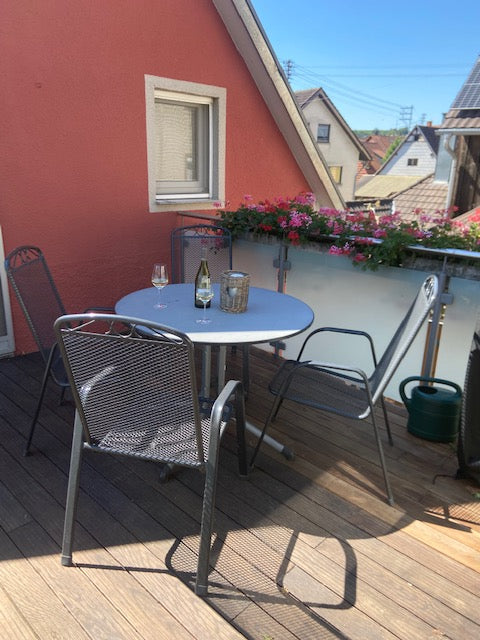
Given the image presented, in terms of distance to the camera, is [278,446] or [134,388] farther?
[278,446]

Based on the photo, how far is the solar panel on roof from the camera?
33.2ft

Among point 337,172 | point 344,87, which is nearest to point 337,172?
point 337,172

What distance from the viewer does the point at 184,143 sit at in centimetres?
479

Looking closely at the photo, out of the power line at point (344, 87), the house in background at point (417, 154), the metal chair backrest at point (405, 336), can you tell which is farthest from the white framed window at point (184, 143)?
the power line at point (344, 87)

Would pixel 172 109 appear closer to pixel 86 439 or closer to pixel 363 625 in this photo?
pixel 86 439

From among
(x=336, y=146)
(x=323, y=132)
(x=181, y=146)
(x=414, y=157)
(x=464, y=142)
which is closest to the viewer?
(x=181, y=146)

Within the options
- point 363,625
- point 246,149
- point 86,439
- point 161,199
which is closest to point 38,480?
point 86,439

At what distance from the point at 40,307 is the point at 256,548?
1.70 metres

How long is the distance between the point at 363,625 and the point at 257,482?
0.81 metres

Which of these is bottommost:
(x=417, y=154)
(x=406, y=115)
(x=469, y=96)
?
(x=469, y=96)

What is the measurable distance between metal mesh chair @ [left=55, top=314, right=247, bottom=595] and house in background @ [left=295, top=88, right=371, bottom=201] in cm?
2197

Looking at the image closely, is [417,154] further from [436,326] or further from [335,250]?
[436,326]

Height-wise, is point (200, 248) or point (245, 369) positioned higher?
point (200, 248)

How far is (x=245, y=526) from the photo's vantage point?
1.98 metres
